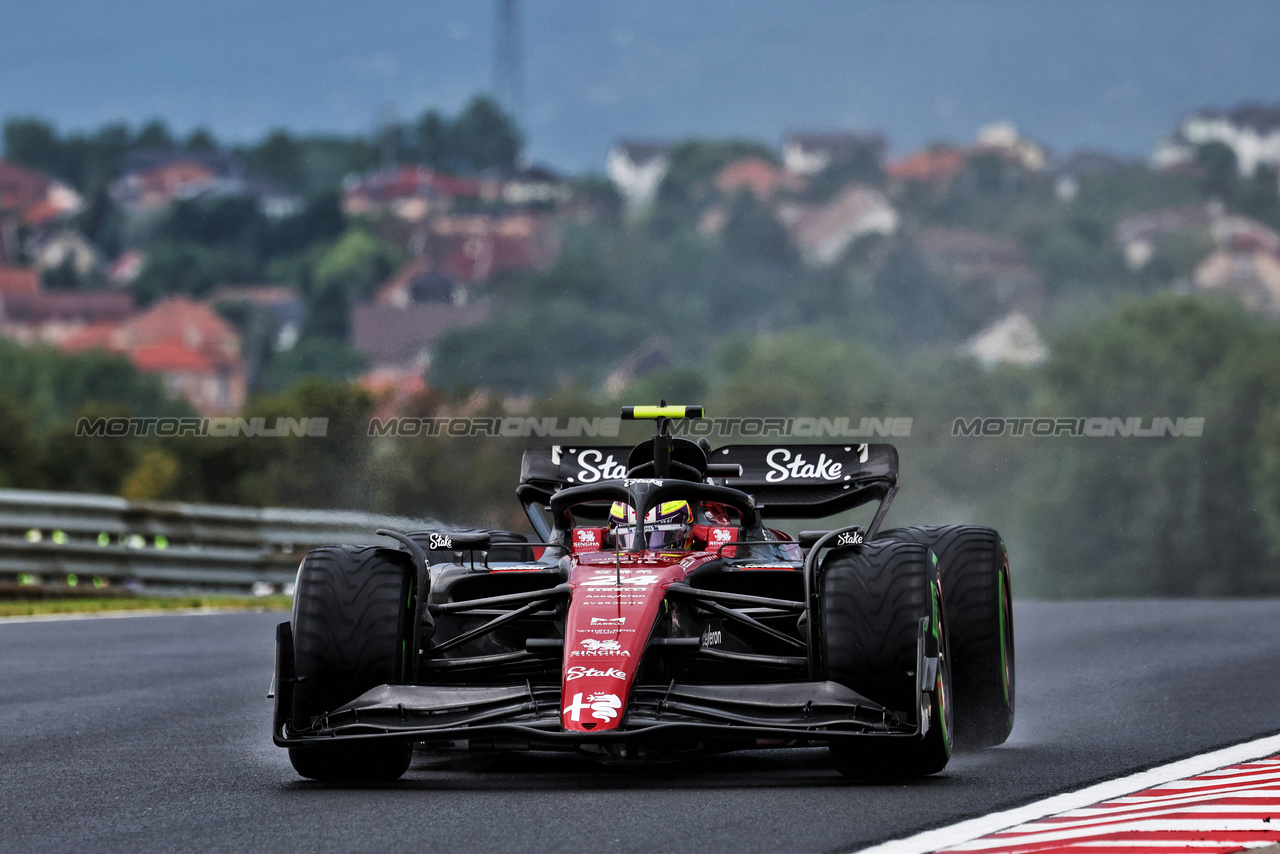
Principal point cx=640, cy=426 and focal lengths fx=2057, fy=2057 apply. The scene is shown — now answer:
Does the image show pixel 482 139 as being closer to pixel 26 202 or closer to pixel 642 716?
pixel 26 202

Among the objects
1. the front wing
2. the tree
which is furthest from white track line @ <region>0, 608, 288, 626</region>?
the tree

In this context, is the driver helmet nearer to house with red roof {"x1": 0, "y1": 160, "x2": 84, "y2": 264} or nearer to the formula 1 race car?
the formula 1 race car

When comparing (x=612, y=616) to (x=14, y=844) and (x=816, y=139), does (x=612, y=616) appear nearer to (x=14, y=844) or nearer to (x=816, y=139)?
(x=14, y=844)

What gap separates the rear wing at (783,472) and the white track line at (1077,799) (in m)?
2.89

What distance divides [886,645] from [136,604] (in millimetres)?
13284

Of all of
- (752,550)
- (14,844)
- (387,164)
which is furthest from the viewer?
(387,164)

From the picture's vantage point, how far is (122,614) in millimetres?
18969

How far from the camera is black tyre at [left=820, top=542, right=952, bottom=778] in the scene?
8125 mm

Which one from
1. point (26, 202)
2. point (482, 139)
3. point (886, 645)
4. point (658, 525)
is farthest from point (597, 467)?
point (26, 202)

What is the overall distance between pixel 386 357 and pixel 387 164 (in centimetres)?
6851

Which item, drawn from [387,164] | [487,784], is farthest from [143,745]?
[387,164]

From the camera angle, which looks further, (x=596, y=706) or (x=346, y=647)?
(x=346, y=647)

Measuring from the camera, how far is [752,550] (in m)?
9.83

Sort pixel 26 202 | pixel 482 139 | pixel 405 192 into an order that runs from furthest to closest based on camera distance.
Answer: pixel 482 139 → pixel 26 202 → pixel 405 192
